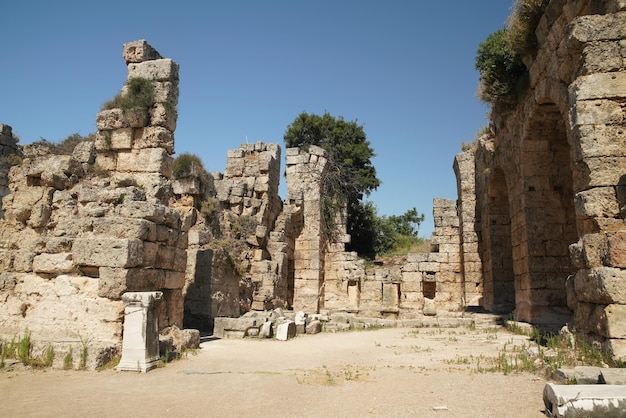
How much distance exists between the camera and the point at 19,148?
16.4 metres

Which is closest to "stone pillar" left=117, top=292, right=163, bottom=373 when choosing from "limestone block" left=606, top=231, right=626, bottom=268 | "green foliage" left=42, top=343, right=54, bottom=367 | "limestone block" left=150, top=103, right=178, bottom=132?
"green foliage" left=42, top=343, right=54, bottom=367

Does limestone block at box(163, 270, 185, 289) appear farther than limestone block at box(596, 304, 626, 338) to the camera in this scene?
Yes

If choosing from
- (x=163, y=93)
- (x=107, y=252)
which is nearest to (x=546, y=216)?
(x=163, y=93)

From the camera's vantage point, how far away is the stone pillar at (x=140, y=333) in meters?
6.14

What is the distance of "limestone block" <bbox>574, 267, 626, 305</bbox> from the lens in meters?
5.98

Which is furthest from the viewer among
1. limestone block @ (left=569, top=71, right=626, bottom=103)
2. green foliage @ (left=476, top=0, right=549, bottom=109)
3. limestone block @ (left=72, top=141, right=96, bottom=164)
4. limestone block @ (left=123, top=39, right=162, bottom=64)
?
green foliage @ (left=476, top=0, right=549, bottom=109)

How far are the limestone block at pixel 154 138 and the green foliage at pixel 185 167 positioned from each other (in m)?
3.42

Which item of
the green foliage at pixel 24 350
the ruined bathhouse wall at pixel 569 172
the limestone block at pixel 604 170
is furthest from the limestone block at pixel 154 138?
the limestone block at pixel 604 170

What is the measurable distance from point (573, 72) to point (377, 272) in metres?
10.6

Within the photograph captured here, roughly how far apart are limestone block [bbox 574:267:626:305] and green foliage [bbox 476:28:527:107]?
229 inches

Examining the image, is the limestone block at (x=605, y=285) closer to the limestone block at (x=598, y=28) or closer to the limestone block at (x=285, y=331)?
the limestone block at (x=598, y=28)

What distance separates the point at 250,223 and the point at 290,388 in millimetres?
9370

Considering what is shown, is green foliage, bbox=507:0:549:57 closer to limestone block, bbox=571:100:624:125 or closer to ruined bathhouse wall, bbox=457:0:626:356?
ruined bathhouse wall, bbox=457:0:626:356

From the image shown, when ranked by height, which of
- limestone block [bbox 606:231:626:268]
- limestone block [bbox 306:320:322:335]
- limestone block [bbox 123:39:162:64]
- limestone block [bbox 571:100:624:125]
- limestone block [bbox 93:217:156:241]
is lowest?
limestone block [bbox 306:320:322:335]
